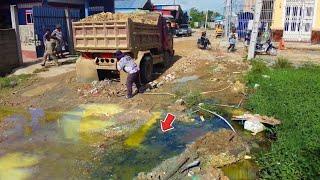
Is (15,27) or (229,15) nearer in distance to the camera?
(15,27)

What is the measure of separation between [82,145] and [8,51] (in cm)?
932

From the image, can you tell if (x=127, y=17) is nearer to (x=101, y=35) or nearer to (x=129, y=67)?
(x=101, y=35)

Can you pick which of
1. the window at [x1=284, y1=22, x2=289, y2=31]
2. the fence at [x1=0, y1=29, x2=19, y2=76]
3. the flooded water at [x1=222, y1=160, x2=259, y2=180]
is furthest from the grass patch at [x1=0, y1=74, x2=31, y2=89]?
the window at [x1=284, y1=22, x2=289, y2=31]

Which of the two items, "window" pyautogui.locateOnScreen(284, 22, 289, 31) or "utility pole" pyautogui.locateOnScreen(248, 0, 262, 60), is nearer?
"utility pole" pyautogui.locateOnScreen(248, 0, 262, 60)

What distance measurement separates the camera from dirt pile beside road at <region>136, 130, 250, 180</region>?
484cm

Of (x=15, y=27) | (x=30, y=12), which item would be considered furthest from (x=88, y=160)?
(x=30, y=12)

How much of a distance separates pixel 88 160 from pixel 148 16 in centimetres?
768

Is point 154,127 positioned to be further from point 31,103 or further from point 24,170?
point 31,103

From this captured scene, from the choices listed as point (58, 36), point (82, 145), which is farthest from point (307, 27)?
point (82, 145)

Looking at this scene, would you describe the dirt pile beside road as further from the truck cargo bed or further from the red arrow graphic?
the truck cargo bed

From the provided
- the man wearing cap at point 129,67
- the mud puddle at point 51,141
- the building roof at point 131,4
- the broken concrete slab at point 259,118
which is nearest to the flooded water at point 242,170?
the broken concrete slab at point 259,118

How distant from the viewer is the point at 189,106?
8266 millimetres

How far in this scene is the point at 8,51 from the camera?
13.8 m

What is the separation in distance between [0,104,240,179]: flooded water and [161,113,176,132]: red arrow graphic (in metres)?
0.11
